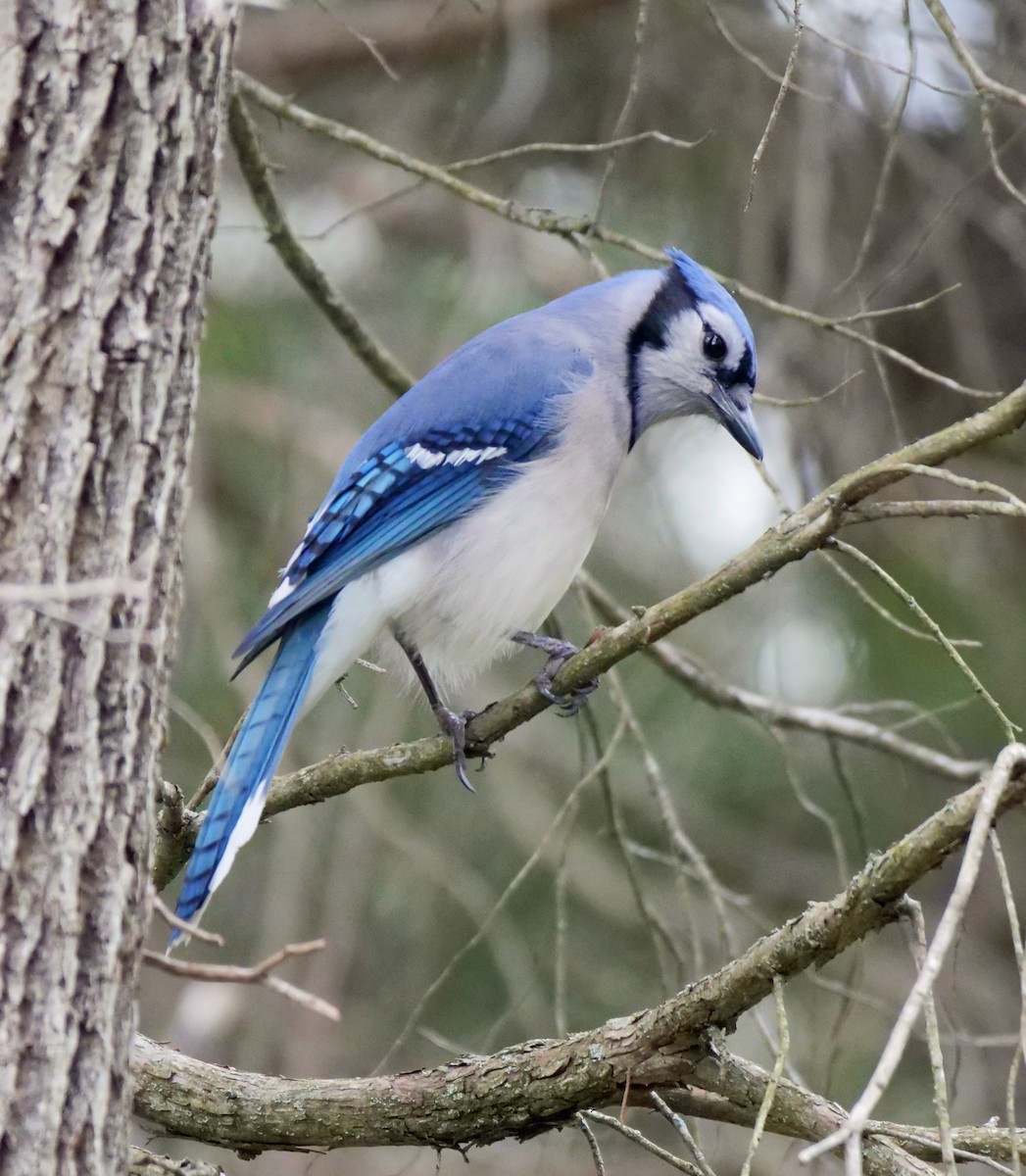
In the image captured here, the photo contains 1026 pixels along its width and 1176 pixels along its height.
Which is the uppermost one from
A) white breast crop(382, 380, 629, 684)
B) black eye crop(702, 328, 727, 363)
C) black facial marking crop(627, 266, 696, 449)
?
black facial marking crop(627, 266, 696, 449)

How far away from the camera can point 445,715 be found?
9.33ft

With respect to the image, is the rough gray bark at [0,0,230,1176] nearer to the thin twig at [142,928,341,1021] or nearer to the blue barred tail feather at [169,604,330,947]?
the thin twig at [142,928,341,1021]

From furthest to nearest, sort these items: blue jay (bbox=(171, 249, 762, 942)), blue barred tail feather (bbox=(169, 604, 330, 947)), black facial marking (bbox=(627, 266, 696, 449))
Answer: black facial marking (bbox=(627, 266, 696, 449)), blue jay (bbox=(171, 249, 762, 942)), blue barred tail feather (bbox=(169, 604, 330, 947))

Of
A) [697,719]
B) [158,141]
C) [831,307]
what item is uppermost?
[831,307]

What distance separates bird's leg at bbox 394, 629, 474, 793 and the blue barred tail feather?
0.26 meters

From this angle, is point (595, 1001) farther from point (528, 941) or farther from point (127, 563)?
point (127, 563)

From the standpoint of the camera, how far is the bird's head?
10.8 ft

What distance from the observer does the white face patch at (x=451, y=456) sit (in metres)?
3.18

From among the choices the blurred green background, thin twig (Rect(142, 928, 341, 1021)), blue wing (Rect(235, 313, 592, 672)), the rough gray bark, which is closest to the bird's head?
blue wing (Rect(235, 313, 592, 672))

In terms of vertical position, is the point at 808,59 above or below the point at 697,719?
above

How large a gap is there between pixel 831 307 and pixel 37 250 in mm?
2606

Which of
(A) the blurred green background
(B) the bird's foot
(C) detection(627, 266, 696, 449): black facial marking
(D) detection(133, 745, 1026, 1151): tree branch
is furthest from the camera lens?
(A) the blurred green background

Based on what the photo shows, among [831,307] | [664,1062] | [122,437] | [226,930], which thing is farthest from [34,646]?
[226,930]

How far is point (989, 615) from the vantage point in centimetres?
464
